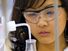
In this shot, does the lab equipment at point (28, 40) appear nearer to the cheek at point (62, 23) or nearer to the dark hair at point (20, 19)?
the dark hair at point (20, 19)

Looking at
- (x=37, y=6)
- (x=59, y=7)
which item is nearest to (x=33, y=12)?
(x=37, y=6)

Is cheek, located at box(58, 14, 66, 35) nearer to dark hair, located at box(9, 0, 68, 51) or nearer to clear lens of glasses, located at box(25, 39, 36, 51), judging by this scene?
dark hair, located at box(9, 0, 68, 51)

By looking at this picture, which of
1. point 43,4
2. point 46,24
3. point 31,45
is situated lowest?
point 31,45

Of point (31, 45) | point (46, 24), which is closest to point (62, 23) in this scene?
point (46, 24)

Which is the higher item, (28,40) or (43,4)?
(43,4)

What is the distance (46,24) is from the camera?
2.95 feet

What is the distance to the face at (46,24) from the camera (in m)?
0.89

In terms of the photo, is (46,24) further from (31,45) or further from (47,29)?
(31,45)

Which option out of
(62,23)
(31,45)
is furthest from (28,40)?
(62,23)

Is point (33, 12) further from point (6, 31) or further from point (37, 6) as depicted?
point (6, 31)

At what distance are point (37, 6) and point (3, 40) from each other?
264mm

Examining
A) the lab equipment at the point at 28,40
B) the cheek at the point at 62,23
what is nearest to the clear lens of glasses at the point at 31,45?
the lab equipment at the point at 28,40

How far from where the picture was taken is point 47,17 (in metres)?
0.90

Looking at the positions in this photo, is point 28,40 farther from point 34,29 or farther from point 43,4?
point 43,4
